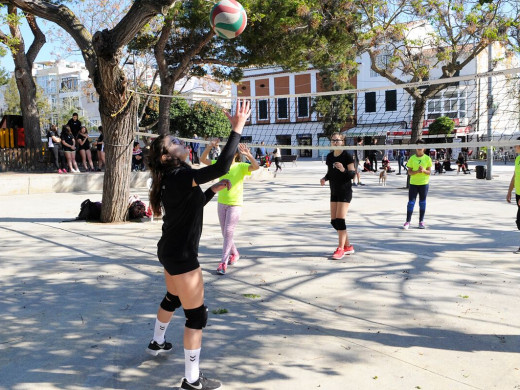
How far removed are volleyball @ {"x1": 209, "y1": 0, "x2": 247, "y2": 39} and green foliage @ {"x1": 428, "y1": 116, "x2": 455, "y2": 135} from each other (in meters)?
34.2

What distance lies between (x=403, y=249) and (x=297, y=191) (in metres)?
9.82

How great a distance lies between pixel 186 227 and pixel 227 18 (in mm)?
4726

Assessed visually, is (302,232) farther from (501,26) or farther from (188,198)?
(501,26)

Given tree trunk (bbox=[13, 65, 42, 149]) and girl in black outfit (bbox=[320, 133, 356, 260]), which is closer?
girl in black outfit (bbox=[320, 133, 356, 260])

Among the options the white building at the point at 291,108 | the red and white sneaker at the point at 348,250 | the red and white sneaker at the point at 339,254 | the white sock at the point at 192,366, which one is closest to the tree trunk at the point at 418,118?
the red and white sneaker at the point at 348,250

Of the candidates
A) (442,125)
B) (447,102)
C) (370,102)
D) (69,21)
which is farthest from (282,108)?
(69,21)

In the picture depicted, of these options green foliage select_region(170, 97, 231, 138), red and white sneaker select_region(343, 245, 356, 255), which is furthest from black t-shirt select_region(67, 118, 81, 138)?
green foliage select_region(170, 97, 231, 138)

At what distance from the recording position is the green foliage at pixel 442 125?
129ft

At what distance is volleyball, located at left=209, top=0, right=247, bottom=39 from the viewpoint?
7410 mm

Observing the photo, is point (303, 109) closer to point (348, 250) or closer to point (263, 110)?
point (263, 110)

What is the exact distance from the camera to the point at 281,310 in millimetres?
5176

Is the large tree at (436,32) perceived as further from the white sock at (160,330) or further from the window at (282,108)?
the window at (282,108)

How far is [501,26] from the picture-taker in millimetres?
16531

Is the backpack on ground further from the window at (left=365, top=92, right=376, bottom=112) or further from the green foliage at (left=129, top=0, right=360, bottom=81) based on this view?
the window at (left=365, top=92, right=376, bottom=112)
